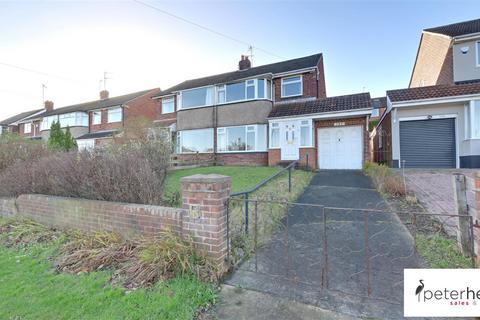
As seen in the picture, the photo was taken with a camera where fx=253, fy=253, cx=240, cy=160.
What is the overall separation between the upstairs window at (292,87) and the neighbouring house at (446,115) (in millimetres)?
4963

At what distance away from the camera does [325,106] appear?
44.9ft

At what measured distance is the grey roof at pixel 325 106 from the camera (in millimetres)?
12844

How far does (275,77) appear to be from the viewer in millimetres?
16109

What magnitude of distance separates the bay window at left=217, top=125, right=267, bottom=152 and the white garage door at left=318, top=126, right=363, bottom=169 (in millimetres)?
3445

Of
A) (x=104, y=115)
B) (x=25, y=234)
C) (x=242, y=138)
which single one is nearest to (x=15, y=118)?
(x=104, y=115)

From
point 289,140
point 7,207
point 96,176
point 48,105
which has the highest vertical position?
point 48,105

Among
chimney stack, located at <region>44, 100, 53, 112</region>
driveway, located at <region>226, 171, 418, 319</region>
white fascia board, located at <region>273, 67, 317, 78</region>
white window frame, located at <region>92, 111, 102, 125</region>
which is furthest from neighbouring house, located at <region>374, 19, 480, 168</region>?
chimney stack, located at <region>44, 100, 53, 112</region>

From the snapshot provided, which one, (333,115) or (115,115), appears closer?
(333,115)

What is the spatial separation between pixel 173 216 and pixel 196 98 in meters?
15.6

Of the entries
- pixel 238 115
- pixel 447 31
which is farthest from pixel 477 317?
pixel 447 31

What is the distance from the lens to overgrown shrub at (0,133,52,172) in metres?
7.78

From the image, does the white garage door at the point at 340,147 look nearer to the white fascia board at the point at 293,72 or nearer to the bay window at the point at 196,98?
the white fascia board at the point at 293,72

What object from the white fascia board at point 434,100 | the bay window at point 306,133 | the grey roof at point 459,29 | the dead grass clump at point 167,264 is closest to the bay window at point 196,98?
the bay window at point 306,133

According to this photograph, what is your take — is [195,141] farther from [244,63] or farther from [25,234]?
[25,234]
